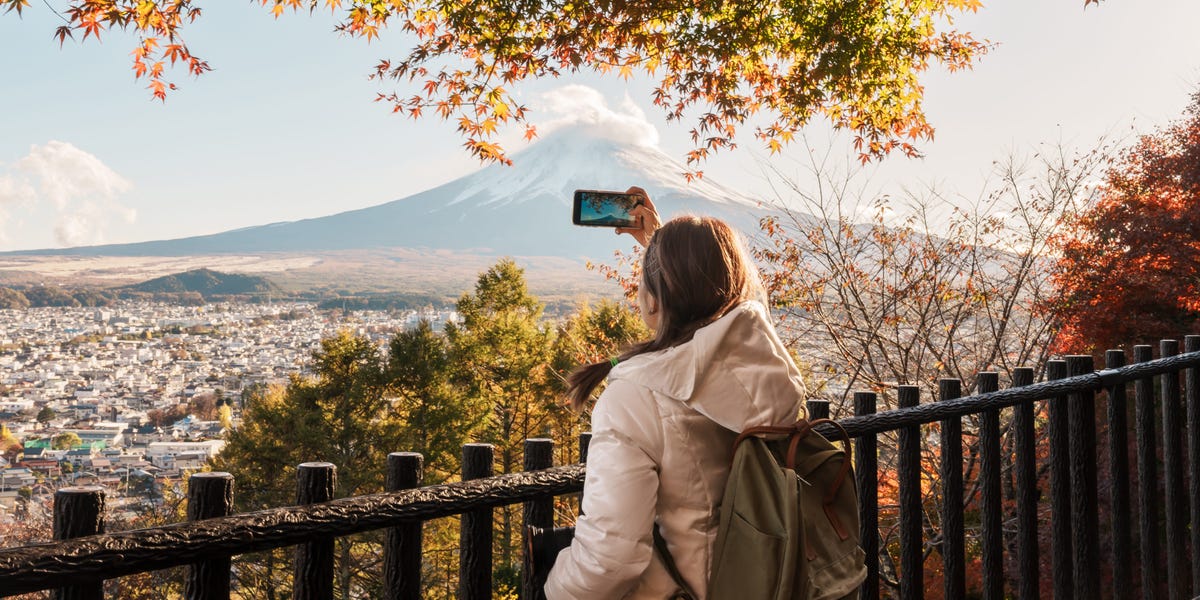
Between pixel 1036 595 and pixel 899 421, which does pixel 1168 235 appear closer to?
pixel 1036 595

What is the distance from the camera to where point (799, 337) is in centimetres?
768

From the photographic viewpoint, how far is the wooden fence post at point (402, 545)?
4.12 ft

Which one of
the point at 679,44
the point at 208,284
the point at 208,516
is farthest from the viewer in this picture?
the point at 208,284

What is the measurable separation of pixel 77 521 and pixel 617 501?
67cm

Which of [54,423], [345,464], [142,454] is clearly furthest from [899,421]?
[54,423]

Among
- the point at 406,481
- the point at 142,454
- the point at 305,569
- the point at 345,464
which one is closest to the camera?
the point at 305,569

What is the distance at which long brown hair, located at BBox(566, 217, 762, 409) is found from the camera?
1320 millimetres

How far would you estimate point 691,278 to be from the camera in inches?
52.1

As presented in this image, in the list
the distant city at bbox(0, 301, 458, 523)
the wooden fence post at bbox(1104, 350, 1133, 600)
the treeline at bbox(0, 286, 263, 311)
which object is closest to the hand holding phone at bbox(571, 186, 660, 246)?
the wooden fence post at bbox(1104, 350, 1133, 600)

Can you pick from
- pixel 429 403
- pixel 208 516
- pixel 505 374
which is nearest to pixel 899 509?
pixel 208 516

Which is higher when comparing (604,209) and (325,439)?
(604,209)

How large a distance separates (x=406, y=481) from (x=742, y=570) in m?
0.52

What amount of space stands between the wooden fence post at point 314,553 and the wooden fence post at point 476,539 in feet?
0.79

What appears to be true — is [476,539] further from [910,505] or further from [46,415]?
[46,415]
